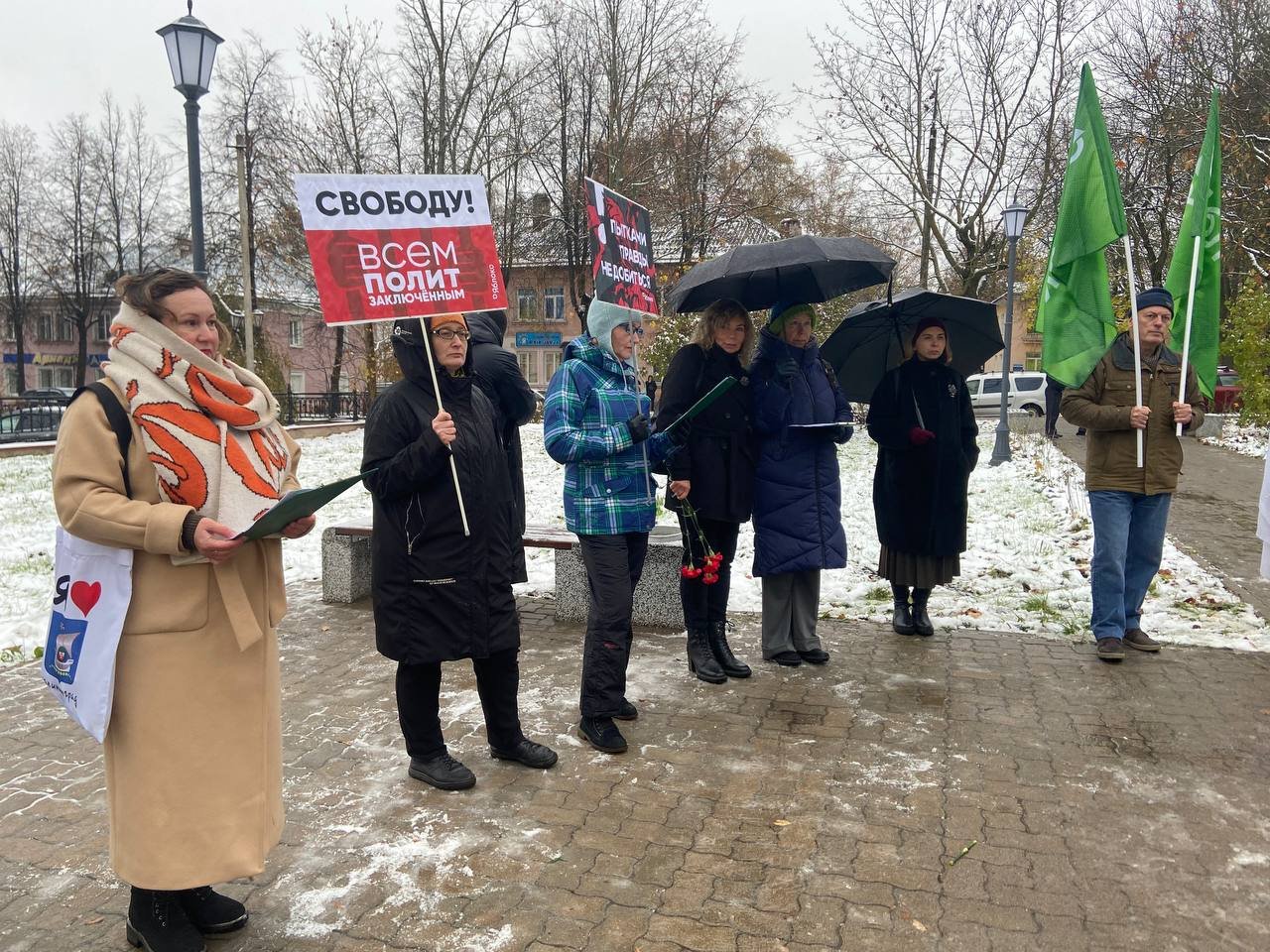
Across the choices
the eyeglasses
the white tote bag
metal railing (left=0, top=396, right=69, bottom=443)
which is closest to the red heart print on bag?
the white tote bag

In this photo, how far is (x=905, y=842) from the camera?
3.21m

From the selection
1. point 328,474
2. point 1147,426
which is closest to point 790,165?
point 328,474

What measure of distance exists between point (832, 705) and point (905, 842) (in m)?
1.38

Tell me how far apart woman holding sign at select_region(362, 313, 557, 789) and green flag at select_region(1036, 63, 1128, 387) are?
329cm

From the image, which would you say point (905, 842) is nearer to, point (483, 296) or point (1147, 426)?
A: point (483, 296)

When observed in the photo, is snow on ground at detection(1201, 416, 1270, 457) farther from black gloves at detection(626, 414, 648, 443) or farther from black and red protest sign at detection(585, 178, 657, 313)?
black gloves at detection(626, 414, 648, 443)

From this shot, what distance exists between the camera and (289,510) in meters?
2.38

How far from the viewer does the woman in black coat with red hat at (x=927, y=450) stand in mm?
5453

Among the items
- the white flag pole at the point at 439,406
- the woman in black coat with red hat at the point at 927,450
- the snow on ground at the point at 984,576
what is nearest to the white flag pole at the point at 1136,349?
the woman in black coat with red hat at the point at 927,450

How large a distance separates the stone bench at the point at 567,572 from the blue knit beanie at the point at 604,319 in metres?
1.94

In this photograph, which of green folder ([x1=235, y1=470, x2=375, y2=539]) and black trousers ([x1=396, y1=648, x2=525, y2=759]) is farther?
black trousers ([x1=396, y1=648, x2=525, y2=759])

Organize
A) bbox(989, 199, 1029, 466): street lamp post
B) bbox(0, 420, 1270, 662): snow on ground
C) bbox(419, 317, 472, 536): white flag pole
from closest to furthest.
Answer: bbox(419, 317, 472, 536): white flag pole
bbox(0, 420, 1270, 662): snow on ground
bbox(989, 199, 1029, 466): street lamp post

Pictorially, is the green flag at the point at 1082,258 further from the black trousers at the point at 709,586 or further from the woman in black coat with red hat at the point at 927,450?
the black trousers at the point at 709,586

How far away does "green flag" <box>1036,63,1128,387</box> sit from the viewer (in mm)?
4957
